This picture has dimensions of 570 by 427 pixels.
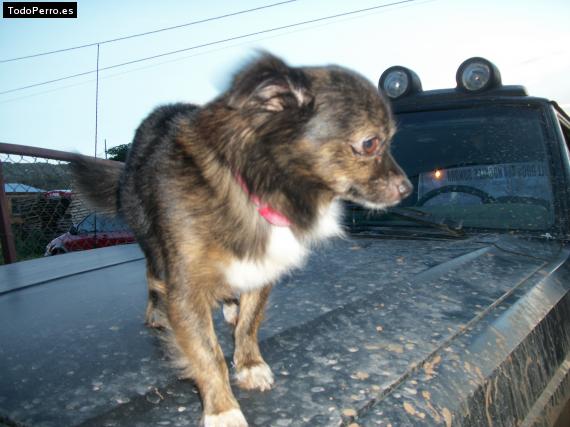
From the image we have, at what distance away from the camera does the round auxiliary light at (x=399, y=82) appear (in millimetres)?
3475

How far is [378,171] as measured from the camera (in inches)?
76.7

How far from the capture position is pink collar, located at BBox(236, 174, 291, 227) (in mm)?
1799

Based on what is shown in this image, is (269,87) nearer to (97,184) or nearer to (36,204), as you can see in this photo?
(97,184)

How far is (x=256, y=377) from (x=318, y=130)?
906mm

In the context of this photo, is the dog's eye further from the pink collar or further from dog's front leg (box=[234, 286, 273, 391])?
dog's front leg (box=[234, 286, 273, 391])

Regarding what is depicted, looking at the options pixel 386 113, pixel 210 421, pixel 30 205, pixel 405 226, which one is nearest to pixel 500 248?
pixel 405 226

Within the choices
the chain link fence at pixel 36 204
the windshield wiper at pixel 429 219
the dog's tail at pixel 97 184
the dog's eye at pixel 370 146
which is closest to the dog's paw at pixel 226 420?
the dog's eye at pixel 370 146

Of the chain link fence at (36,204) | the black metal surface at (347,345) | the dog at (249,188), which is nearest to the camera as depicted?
the black metal surface at (347,345)

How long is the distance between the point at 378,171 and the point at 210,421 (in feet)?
3.64

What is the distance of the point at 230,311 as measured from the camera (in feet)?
7.23

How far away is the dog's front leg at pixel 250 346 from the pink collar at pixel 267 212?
0.85 ft

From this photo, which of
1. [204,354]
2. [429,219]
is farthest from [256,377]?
[429,219]

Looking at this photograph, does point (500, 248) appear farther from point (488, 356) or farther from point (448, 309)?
point (488, 356)

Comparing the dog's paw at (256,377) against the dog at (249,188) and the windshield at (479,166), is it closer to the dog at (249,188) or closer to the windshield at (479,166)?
the dog at (249,188)
